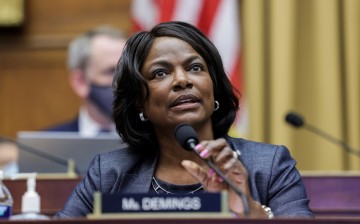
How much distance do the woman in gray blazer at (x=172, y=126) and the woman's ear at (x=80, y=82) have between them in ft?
8.28

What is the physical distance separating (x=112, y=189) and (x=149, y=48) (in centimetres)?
51

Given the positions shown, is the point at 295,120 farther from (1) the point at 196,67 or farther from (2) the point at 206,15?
(2) the point at 206,15

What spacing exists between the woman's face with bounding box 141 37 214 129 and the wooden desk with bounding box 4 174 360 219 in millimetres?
732

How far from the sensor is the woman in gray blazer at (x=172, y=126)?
3035 millimetres

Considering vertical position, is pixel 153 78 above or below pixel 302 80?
below

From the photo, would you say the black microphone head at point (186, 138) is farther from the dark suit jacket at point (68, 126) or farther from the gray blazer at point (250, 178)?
the dark suit jacket at point (68, 126)

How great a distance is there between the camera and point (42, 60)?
6363mm

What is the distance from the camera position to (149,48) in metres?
3.20

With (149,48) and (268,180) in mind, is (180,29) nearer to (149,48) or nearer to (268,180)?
(149,48)

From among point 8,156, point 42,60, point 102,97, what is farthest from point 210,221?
point 42,60

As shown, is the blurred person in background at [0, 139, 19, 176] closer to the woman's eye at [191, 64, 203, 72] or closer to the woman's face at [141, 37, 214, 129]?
the woman's face at [141, 37, 214, 129]

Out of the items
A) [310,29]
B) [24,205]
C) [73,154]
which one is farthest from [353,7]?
[24,205]

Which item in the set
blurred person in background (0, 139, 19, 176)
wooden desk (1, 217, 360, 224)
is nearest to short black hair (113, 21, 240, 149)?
wooden desk (1, 217, 360, 224)

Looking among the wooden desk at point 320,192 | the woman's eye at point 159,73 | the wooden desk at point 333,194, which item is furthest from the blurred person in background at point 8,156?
the woman's eye at point 159,73
